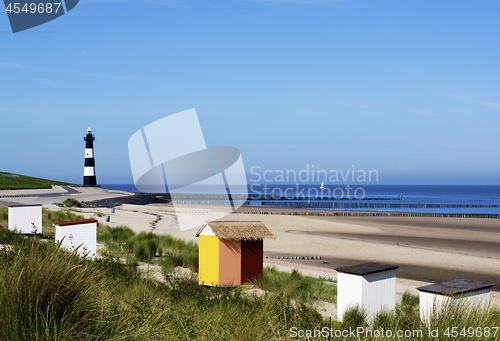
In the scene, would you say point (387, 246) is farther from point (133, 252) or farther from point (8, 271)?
point (8, 271)

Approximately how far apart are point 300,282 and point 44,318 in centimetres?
753

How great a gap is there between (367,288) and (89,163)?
222 feet

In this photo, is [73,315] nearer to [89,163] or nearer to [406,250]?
[406,250]

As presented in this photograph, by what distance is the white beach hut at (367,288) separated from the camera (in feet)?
21.4

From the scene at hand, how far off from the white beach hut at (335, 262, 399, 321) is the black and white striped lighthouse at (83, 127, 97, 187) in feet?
216

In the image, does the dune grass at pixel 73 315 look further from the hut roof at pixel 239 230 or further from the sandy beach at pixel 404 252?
the sandy beach at pixel 404 252

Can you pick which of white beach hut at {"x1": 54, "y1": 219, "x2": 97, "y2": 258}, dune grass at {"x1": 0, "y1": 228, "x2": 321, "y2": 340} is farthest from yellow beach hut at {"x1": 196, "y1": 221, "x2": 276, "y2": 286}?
dune grass at {"x1": 0, "y1": 228, "x2": 321, "y2": 340}

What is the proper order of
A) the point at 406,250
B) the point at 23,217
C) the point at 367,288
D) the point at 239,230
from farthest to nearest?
the point at 406,250 < the point at 23,217 < the point at 239,230 < the point at 367,288

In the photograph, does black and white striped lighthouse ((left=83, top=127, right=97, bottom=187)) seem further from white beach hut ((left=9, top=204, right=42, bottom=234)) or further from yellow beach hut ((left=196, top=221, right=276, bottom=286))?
yellow beach hut ((left=196, top=221, right=276, bottom=286))

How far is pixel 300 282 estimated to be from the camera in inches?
391

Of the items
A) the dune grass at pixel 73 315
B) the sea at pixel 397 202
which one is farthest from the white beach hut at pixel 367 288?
the sea at pixel 397 202

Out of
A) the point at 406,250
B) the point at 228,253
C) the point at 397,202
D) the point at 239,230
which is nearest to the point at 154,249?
the point at 228,253

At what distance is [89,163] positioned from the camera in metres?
67.2

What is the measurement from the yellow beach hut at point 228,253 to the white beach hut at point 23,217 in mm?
6226
